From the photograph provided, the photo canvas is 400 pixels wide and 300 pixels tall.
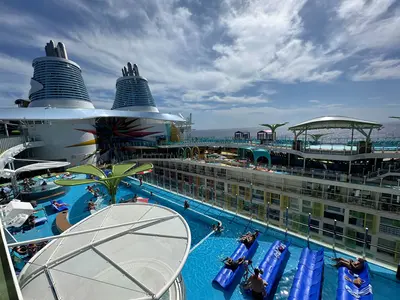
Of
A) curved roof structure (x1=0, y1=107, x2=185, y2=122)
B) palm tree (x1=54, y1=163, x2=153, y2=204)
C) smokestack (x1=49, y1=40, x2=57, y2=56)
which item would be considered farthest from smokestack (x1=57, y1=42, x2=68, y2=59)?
palm tree (x1=54, y1=163, x2=153, y2=204)

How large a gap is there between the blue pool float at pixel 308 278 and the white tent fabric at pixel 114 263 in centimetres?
384

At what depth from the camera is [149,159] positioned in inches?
922

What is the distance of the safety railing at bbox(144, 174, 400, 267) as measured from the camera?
710 cm

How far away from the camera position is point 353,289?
4.68 metres

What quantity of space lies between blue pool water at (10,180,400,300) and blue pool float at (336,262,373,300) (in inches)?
24.8

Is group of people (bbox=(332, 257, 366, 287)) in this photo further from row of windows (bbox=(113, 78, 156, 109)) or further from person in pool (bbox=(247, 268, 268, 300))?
row of windows (bbox=(113, 78, 156, 109))

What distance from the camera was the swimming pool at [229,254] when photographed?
5.33 m

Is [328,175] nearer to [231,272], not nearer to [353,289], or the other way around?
[353,289]

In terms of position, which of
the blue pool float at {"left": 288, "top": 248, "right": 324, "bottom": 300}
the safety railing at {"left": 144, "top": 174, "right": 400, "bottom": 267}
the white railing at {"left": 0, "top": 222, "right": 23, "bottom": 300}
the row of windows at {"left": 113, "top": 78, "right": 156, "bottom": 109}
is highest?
the row of windows at {"left": 113, "top": 78, "right": 156, "bottom": 109}

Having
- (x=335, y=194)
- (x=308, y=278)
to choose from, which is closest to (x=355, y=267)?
(x=308, y=278)

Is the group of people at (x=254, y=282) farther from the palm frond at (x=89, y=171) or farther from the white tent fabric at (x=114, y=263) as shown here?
the palm frond at (x=89, y=171)

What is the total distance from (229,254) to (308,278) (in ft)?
8.96

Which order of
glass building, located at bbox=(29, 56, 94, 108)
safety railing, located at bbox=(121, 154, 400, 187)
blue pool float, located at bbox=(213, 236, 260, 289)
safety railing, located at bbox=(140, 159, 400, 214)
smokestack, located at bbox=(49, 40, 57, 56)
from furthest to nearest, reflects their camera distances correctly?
smokestack, located at bbox=(49, 40, 57, 56)
glass building, located at bbox=(29, 56, 94, 108)
safety railing, located at bbox=(121, 154, 400, 187)
safety railing, located at bbox=(140, 159, 400, 214)
blue pool float, located at bbox=(213, 236, 260, 289)

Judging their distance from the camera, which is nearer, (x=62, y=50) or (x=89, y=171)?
(x=89, y=171)
